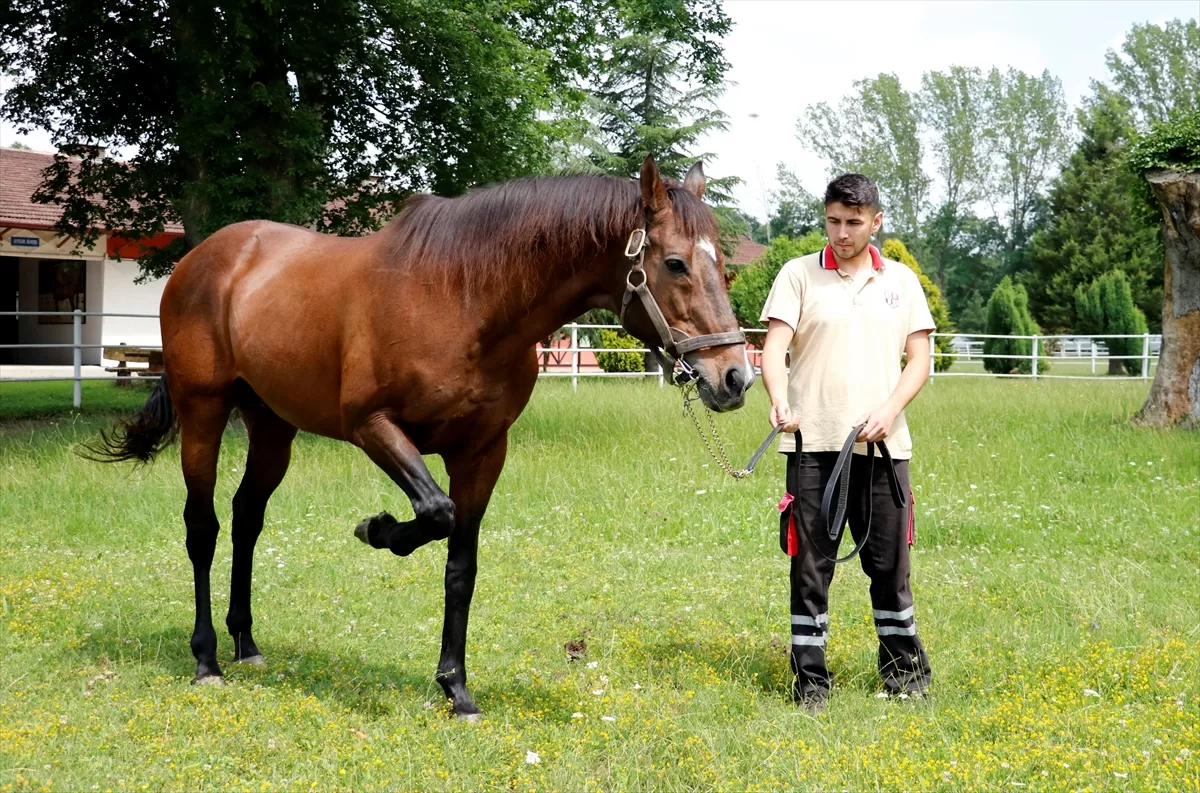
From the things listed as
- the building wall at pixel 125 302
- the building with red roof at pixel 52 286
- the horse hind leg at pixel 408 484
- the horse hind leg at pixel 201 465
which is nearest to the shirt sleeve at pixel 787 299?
the horse hind leg at pixel 408 484

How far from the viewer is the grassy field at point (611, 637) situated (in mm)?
Result: 3551

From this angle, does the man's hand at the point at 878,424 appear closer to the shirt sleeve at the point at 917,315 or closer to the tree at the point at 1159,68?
the shirt sleeve at the point at 917,315

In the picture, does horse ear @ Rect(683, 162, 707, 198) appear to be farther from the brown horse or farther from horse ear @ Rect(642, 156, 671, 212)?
horse ear @ Rect(642, 156, 671, 212)

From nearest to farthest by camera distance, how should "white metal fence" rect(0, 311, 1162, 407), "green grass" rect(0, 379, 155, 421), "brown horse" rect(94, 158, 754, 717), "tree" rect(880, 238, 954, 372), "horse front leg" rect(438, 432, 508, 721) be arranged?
"brown horse" rect(94, 158, 754, 717) < "horse front leg" rect(438, 432, 508, 721) < "green grass" rect(0, 379, 155, 421) < "white metal fence" rect(0, 311, 1162, 407) < "tree" rect(880, 238, 954, 372)

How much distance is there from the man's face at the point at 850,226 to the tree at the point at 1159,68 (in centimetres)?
5274

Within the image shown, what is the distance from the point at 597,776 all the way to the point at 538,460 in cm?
680

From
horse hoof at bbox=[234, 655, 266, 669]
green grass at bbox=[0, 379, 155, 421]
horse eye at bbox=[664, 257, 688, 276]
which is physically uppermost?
horse eye at bbox=[664, 257, 688, 276]

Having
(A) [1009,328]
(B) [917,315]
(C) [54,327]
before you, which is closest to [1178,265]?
(B) [917,315]

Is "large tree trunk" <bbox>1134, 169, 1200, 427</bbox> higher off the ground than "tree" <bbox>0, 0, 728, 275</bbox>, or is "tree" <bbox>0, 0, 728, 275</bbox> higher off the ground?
"tree" <bbox>0, 0, 728, 275</bbox>

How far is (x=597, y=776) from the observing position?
3.50 metres

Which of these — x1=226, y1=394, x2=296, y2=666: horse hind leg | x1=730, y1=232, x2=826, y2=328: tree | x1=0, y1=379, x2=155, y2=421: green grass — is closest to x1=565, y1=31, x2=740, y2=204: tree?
x1=730, y1=232, x2=826, y2=328: tree

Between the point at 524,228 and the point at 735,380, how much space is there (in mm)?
1043

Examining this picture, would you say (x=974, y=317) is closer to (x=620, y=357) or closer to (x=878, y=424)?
(x=620, y=357)

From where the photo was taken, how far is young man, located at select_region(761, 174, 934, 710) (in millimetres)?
Result: 4090
